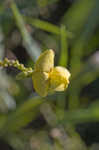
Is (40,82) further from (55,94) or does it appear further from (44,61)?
(55,94)

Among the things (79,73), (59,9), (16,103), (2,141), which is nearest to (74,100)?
(79,73)

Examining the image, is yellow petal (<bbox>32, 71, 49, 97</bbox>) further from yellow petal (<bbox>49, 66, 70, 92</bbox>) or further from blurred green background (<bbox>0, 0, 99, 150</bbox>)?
blurred green background (<bbox>0, 0, 99, 150</bbox>)

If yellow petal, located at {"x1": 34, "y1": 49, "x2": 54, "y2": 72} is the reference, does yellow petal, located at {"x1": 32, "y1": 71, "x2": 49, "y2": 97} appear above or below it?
below

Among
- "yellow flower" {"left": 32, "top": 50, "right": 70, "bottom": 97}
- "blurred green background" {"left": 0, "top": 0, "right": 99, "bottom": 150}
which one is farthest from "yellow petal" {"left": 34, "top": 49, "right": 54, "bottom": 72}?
"blurred green background" {"left": 0, "top": 0, "right": 99, "bottom": 150}

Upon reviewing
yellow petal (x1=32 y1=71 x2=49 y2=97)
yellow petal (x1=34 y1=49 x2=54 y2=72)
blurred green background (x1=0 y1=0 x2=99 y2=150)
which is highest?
yellow petal (x1=34 y1=49 x2=54 y2=72)

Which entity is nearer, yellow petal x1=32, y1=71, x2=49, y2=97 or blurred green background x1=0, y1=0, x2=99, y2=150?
yellow petal x1=32, y1=71, x2=49, y2=97

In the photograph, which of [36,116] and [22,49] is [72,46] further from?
[36,116]

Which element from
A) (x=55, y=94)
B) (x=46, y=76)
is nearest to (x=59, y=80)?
(x=46, y=76)

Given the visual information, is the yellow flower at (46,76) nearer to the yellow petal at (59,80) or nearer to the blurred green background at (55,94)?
the yellow petal at (59,80)

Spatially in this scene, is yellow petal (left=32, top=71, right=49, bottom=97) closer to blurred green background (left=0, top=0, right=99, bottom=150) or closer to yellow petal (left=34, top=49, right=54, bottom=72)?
yellow petal (left=34, top=49, right=54, bottom=72)
